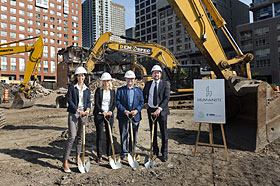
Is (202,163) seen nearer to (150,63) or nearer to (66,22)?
(150,63)

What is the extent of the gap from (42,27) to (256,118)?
7067 centimetres

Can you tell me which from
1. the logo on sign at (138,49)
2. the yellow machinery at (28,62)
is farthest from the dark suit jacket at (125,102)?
the yellow machinery at (28,62)

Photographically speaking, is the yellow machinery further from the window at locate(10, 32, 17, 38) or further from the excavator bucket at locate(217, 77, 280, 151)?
the window at locate(10, 32, 17, 38)

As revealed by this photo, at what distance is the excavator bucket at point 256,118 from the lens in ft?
16.5

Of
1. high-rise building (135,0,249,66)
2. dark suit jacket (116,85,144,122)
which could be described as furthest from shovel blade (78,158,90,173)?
high-rise building (135,0,249,66)

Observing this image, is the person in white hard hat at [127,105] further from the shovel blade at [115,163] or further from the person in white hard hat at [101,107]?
the shovel blade at [115,163]

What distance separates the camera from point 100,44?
12891mm

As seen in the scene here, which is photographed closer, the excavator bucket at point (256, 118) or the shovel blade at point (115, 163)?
the shovel blade at point (115, 163)

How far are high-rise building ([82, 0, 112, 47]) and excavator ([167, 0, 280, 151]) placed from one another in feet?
532

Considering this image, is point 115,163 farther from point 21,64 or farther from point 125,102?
point 21,64

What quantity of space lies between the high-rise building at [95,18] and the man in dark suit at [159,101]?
164 m

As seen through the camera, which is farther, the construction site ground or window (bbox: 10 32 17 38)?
window (bbox: 10 32 17 38)

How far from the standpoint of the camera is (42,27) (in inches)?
2512

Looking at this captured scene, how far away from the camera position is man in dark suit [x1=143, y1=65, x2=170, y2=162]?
4.56 m
